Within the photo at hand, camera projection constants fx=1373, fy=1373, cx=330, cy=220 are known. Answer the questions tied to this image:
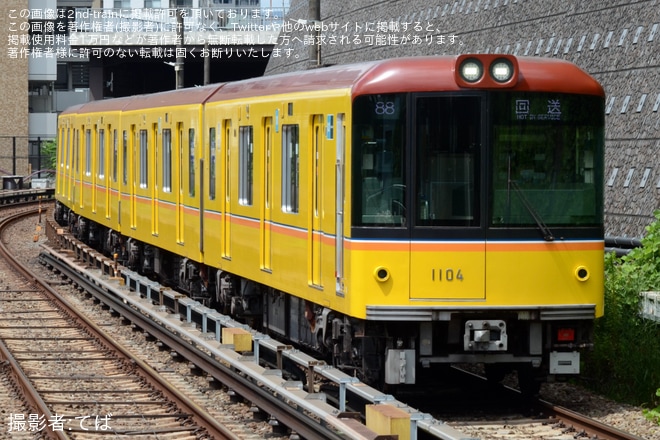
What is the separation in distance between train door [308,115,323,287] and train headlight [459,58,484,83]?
5.14ft

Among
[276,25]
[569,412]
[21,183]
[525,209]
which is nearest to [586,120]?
[525,209]

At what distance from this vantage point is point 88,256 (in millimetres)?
23797

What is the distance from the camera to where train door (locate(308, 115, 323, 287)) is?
11.7 meters

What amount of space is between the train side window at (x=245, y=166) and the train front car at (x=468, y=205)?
3896 millimetres

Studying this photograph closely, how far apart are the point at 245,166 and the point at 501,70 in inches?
186

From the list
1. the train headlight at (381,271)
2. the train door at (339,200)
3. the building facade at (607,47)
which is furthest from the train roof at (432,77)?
the building facade at (607,47)

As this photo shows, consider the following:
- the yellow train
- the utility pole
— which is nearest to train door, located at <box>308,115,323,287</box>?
the yellow train

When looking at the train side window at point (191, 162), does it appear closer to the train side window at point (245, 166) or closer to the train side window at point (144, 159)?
the train side window at point (245, 166)

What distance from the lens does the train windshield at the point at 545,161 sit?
10.6 meters

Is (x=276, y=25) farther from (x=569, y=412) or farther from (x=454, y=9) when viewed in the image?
(x=569, y=412)

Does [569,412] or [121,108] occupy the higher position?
[121,108]

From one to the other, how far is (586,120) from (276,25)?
44.5m

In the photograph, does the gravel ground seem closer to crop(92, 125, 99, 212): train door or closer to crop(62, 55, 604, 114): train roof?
crop(62, 55, 604, 114): train roof

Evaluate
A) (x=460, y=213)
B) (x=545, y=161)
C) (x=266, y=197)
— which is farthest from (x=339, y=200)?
(x=266, y=197)
